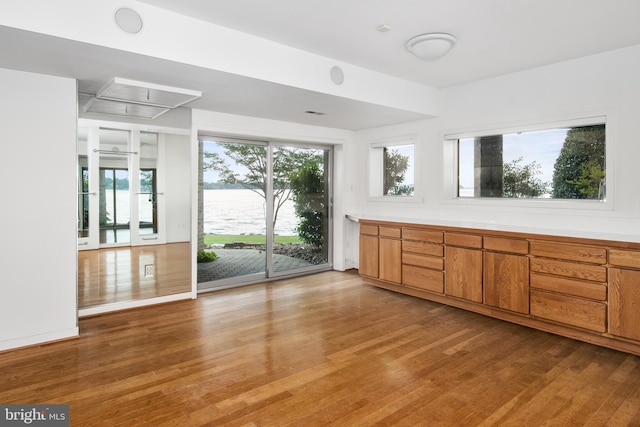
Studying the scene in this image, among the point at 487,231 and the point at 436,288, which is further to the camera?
the point at 436,288

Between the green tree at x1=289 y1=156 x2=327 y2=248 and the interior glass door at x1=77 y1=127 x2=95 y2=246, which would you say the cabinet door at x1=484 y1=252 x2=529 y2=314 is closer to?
the green tree at x1=289 y1=156 x2=327 y2=248

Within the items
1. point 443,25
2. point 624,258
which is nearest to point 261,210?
point 443,25

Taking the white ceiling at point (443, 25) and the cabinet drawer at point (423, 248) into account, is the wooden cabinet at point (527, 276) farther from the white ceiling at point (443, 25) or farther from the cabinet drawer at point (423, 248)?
Result: the white ceiling at point (443, 25)

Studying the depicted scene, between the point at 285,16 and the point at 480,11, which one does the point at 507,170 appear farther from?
the point at 285,16

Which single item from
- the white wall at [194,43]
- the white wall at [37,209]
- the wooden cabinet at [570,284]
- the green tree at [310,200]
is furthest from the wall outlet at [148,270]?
the wooden cabinet at [570,284]

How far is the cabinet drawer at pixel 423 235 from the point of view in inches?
182

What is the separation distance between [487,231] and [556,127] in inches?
51.7

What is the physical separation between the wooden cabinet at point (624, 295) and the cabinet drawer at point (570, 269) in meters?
0.08

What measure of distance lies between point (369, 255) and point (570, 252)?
2538 millimetres

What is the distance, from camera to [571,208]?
401 centimetres

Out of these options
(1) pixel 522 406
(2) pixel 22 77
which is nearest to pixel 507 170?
(1) pixel 522 406

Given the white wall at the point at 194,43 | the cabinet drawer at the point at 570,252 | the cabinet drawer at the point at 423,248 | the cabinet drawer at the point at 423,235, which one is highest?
the white wall at the point at 194,43

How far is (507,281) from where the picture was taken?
397cm

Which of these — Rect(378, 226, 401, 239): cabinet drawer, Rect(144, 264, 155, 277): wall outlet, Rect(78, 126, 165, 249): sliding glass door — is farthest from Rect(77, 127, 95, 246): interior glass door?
Rect(378, 226, 401, 239): cabinet drawer
